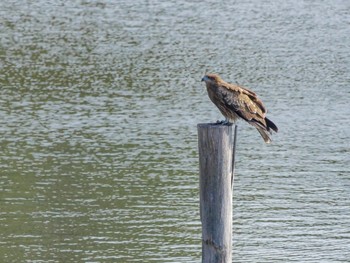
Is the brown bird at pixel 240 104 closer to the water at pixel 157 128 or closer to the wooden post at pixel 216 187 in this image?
the wooden post at pixel 216 187

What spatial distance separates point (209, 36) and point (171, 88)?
535 cm

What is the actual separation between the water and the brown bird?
130 inches

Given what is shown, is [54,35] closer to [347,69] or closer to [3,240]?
[347,69]

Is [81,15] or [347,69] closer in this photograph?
[347,69]

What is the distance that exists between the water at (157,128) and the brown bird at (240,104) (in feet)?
10.8

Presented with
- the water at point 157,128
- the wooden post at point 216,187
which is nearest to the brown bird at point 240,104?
the wooden post at point 216,187

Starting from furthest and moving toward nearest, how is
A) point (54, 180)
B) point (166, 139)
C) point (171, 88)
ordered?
point (171, 88) → point (166, 139) → point (54, 180)

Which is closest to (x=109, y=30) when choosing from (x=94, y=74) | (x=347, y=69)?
(x=94, y=74)

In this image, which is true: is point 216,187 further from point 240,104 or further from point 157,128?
point 157,128

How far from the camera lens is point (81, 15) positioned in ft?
92.9

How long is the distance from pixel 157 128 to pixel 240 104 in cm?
889

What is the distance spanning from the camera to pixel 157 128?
17.7 metres

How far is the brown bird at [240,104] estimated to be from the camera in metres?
8.75

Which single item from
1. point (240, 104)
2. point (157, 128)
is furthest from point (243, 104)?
point (157, 128)
